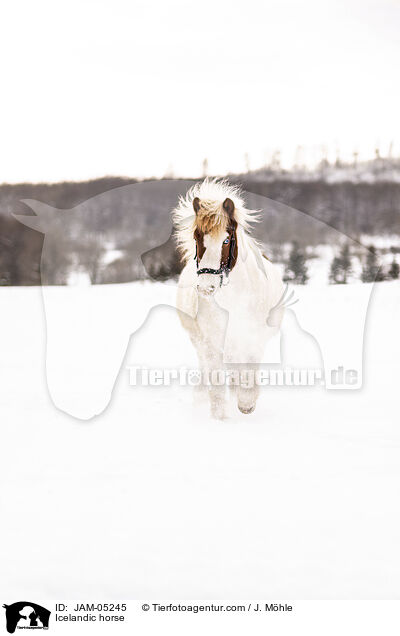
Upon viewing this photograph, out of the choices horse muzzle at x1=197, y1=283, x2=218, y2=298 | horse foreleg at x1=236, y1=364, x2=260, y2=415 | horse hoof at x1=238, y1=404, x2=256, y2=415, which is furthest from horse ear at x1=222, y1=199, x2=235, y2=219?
horse hoof at x1=238, y1=404, x2=256, y2=415

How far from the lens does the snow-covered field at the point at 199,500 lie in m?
2.26

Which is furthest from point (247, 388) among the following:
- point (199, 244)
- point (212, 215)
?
point (212, 215)

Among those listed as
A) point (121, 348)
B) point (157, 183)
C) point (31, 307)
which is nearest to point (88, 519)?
point (121, 348)

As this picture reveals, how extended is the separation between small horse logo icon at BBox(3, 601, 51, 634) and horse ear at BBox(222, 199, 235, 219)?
2794 mm

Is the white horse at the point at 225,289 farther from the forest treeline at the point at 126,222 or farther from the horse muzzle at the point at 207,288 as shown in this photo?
the forest treeline at the point at 126,222

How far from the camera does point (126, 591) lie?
2219mm

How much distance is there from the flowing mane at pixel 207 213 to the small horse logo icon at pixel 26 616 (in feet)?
8.44

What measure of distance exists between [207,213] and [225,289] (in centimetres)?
72

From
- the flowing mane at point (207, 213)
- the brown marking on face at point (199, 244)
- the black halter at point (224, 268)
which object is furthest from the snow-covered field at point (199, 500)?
the brown marking on face at point (199, 244)

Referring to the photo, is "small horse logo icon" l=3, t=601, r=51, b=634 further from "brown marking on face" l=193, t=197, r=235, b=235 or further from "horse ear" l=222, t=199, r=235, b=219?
"horse ear" l=222, t=199, r=235, b=219

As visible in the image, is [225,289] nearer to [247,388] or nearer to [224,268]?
[224,268]

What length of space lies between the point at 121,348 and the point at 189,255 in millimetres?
1047

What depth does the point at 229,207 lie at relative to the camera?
381 centimetres

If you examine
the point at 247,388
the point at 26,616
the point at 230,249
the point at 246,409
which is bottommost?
the point at 26,616
